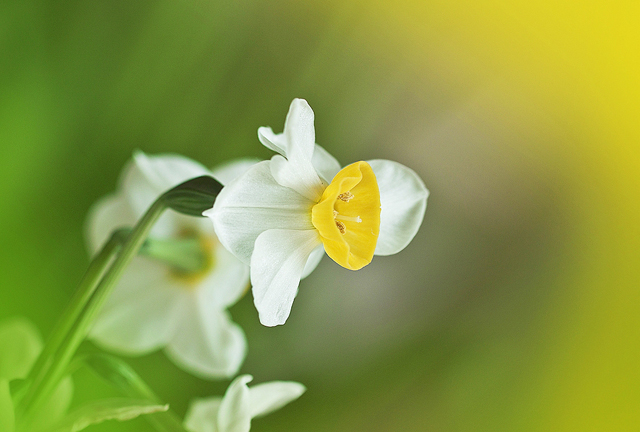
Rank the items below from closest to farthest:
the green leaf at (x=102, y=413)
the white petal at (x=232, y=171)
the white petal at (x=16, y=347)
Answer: the green leaf at (x=102, y=413) → the white petal at (x=16, y=347) → the white petal at (x=232, y=171)

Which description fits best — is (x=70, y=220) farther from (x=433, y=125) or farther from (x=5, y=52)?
(x=433, y=125)

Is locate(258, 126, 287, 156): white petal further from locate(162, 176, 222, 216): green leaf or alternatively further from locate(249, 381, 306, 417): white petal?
locate(249, 381, 306, 417): white petal

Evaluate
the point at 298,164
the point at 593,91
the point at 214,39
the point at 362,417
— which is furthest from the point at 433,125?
the point at 298,164

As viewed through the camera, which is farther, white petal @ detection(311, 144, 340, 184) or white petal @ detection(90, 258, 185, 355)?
white petal @ detection(90, 258, 185, 355)

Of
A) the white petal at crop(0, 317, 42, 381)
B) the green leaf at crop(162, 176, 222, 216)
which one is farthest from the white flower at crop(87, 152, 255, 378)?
the green leaf at crop(162, 176, 222, 216)

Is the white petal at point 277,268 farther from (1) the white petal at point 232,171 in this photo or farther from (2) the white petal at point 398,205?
(1) the white petal at point 232,171

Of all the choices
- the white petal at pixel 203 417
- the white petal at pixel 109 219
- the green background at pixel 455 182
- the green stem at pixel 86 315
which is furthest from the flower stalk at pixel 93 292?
the green background at pixel 455 182
